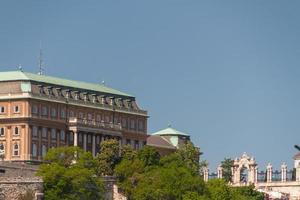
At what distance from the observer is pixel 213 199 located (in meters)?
199

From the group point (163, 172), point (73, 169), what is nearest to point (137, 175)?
point (163, 172)

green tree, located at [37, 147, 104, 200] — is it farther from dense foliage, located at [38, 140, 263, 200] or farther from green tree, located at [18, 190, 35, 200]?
green tree, located at [18, 190, 35, 200]

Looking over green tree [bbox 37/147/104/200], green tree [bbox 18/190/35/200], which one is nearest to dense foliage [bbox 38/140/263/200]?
green tree [bbox 37/147/104/200]

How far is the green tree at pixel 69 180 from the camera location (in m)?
178

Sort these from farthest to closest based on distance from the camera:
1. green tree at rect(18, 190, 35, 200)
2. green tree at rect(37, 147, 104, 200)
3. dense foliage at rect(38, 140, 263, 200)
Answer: dense foliage at rect(38, 140, 263, 200) < green tree at rect(37, 147, 104, 200) < green tree at rect(18, 190, 35, 200)

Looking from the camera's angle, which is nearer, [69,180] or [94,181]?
[69,180]

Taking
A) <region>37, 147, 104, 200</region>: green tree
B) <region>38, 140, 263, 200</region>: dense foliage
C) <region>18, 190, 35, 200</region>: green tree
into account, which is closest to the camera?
<region>18, 190, 35, 200</region>: green tree

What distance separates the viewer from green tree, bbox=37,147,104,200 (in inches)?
7028

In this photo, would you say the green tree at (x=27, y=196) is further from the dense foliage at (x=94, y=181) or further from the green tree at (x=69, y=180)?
the dense foliage at (x=94, y=181)

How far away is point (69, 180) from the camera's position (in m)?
180

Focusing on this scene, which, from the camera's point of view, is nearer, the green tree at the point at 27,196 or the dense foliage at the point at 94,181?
the green tree at the point at 27,196

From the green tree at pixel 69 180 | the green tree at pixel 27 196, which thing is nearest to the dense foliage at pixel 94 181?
the green tree at pixel 69 180

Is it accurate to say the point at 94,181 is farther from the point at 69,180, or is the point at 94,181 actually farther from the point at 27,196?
the point at 27,196

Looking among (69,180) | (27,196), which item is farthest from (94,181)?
(27,196)
